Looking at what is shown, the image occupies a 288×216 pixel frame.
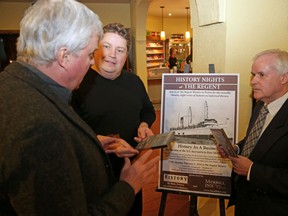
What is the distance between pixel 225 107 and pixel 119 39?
0.81 metres

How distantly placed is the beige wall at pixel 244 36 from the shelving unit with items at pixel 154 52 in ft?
23.1

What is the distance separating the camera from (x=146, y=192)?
2.88 m

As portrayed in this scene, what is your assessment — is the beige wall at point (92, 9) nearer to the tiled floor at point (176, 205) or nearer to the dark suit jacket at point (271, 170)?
the tiled floor at point (176, 205)

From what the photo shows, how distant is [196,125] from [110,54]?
2.40ft

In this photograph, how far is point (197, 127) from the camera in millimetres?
1658

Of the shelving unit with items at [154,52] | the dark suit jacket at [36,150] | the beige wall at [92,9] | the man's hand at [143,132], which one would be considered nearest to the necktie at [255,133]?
the man's hand at [143,132]

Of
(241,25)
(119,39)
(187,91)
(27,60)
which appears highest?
(241,25)

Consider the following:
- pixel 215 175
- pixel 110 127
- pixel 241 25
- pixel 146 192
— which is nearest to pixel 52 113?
pixel 110 127

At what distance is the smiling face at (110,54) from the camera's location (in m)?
1.52

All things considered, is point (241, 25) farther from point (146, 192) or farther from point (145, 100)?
point (146, 192)

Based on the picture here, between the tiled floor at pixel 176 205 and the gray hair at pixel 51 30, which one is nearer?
the gray hair at pixel 51 30

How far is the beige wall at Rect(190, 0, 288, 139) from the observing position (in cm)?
178

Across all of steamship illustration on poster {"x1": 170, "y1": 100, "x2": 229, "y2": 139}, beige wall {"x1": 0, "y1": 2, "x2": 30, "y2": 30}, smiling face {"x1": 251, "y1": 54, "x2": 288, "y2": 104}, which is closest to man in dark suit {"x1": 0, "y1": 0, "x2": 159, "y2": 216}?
steamship illustration on poster {"x1": 170, "y1": 100, "x2": 229, "y2": 139}

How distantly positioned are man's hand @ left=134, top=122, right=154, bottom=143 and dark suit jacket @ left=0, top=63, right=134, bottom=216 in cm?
87
